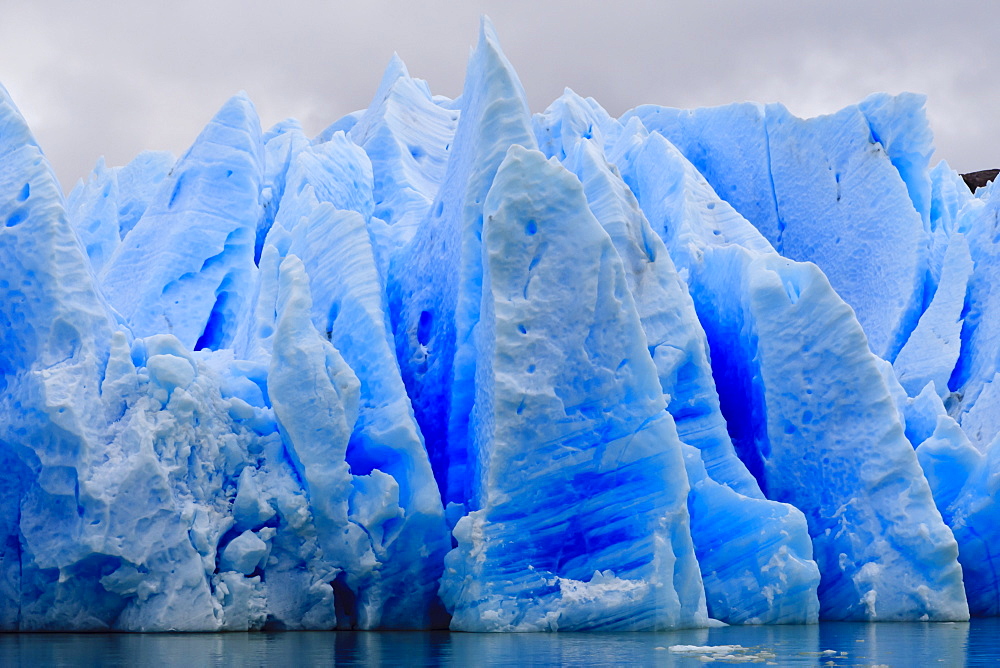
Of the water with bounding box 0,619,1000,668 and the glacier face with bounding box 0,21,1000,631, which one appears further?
the glacier face with bounding box 0,21,1000,631

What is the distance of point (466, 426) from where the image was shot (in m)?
11.1

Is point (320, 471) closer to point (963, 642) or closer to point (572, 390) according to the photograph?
point (572, 390)

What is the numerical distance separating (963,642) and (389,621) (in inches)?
197

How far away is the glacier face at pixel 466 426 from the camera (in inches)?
385

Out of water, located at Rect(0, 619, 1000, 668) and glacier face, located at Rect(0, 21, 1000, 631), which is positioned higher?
glacier face, located at Rect(0, 21, 1000, 631)

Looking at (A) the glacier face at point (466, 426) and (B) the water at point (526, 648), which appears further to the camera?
(A) the glacier face at point (466, 426)

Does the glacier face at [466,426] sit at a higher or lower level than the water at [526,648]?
higher

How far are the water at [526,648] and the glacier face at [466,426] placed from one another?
642mm

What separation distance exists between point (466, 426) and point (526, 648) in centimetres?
361

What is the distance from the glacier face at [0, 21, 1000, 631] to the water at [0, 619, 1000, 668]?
0.64 metres

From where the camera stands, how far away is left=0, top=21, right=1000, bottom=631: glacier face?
32.1ft

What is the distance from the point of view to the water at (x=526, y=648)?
262 inches

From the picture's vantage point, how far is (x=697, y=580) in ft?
32.5

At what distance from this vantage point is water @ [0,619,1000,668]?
6.66 m
